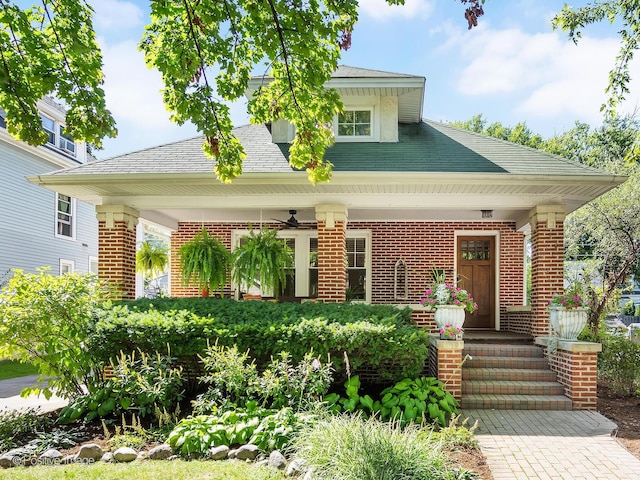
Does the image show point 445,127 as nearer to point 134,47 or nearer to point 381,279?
point 381,279

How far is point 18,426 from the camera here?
546 cm

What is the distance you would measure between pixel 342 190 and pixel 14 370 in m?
9.78

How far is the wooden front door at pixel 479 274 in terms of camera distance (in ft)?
35.5

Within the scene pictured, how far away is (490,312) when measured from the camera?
10.8 meters

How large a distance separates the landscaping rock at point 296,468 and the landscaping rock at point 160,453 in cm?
130

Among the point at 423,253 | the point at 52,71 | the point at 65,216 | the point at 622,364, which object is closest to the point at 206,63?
the point at 52,71

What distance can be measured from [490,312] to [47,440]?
887 cm

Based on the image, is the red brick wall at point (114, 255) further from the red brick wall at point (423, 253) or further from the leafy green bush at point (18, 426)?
the leafy green bush at point (18, 426)

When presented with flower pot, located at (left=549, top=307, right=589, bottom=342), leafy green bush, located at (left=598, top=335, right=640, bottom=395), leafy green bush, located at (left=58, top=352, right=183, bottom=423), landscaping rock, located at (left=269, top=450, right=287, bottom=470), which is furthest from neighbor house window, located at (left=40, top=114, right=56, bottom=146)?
leafy green bush, located at (left=598, top=335, right=640, bottom=395)

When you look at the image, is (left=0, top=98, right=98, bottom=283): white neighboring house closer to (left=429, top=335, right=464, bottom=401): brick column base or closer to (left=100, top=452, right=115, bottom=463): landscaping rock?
(left=100, top=452, right=115, bottom=463): landscaping rock

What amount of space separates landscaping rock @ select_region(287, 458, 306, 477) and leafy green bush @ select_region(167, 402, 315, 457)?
42 cm

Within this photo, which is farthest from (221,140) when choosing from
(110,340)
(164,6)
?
(110,340)

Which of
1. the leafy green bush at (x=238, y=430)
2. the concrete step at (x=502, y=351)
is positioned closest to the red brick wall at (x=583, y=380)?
the concrete step at (x=502, y=351)

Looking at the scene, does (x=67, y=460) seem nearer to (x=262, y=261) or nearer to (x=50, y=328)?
(x=50, y=328)
